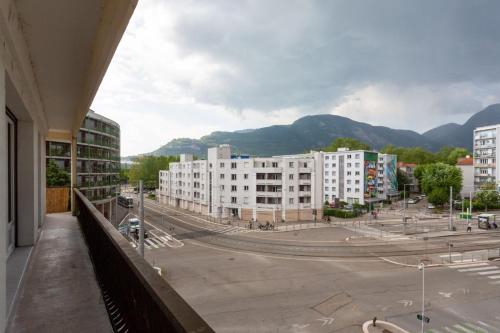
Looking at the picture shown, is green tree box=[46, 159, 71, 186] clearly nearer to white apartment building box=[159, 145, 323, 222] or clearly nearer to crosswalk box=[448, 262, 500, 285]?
white apartment building box=[159, 145, 323, 222]

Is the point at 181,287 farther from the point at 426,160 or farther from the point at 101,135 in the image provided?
the point at 426,160

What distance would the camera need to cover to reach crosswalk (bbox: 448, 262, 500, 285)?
62.8 ft

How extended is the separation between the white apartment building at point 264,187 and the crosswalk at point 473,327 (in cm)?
2720

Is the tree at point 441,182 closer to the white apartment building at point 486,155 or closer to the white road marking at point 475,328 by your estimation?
the white apartment building at point 486,155

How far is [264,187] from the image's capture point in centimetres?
4041

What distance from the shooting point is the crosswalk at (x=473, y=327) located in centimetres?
1227

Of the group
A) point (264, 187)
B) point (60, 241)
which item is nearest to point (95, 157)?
point (264, 187)

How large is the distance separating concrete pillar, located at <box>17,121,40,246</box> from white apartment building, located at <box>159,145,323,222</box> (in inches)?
1358

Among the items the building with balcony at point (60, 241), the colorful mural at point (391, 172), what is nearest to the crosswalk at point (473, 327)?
the building with balcony at point (60, 241)

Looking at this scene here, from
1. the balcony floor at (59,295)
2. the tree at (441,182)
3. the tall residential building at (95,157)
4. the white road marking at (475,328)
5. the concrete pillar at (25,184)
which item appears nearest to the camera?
the balcony floor at (59,295)

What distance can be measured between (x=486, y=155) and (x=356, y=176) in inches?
1065

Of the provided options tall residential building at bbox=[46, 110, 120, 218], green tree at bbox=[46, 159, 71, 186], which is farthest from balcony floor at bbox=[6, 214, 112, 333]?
tall residential building at bbox=[46, 110, 120, 218]

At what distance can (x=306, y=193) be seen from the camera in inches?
1607

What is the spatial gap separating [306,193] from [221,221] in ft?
40.3
